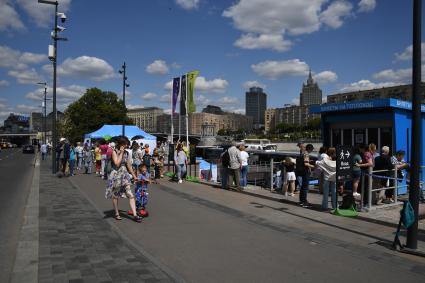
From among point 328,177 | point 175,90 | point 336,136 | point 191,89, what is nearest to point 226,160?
point 336,136

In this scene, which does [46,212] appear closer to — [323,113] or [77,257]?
[77,257]

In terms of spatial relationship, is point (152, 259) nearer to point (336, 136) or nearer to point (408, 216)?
point (408, 216)

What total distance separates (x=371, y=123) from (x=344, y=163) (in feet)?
13.9

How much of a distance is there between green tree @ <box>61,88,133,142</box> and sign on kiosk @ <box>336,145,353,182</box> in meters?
66.3

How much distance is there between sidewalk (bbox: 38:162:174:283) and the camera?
4880mm

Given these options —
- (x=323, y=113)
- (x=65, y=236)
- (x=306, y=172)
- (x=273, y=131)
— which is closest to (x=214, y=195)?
(x=306, y=172)

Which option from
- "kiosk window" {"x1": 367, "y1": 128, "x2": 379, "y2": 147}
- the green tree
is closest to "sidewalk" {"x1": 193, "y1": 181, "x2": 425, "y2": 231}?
"kiosk window" {"x1": 367, "y1": 128, "x2": 379, "y2": 147}

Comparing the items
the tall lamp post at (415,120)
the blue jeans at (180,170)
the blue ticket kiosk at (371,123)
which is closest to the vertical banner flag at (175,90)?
the blue jeans at (180,170)

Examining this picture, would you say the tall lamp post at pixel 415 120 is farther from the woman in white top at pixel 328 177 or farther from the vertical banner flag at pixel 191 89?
the vertical banner flag at pixel 191 89

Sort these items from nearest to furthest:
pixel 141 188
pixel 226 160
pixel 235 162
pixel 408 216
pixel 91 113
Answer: pixel 408 216
pixel 141 188
pixel 235 162
pixel 226 160
pixel 91 113

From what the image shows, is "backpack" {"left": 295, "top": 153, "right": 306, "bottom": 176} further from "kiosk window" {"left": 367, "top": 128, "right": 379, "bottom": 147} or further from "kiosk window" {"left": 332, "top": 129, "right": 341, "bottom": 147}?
"kiosk window" {"left": 332, "top": 129, "right": 341, "bottom": 147}

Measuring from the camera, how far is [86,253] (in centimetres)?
579

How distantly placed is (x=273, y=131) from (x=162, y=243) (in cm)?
16177

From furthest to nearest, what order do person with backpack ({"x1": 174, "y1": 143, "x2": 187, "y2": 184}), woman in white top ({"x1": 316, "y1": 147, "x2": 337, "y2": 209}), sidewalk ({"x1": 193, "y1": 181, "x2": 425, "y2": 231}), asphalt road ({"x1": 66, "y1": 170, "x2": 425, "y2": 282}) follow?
person with backpack ({"x1": 174, "y1": 143, "x2": 187, "y2": 184}) < woman in white top ({"x1": 316, "y1": 147, "x2": 337, "y2": 209}) < sidewalk ({"x1": 193, "y1": 181, "x2": 425, "y2": 231}) < asphalt road ({"x1": 66, "y1": 170, "x2": 425, "y2": 282})
